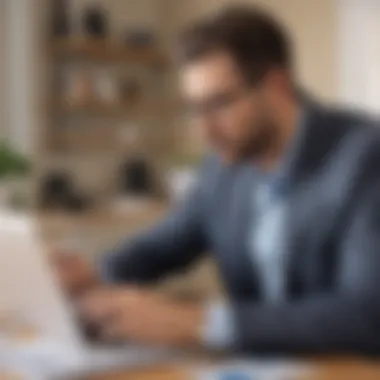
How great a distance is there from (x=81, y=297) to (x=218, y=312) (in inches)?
10.8

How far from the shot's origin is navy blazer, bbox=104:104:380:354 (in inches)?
42.8

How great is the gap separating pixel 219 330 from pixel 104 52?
2600 mm

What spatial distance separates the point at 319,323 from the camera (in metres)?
1.08

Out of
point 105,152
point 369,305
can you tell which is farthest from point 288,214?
point 105,152

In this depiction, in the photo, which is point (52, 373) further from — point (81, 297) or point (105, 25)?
point (105, 25)

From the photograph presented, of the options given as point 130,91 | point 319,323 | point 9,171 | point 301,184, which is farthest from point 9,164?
point 319,323

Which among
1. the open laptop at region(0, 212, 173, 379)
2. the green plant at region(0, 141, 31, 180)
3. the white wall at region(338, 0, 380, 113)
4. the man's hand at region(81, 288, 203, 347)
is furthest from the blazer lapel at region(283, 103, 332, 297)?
the white wall at region(338, 0, 380, 113)

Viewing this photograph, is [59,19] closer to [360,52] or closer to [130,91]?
[130,91]

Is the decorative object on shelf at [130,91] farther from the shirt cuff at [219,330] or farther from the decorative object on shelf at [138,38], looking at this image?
the shirt cuff at [219,330]

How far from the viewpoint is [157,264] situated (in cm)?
166

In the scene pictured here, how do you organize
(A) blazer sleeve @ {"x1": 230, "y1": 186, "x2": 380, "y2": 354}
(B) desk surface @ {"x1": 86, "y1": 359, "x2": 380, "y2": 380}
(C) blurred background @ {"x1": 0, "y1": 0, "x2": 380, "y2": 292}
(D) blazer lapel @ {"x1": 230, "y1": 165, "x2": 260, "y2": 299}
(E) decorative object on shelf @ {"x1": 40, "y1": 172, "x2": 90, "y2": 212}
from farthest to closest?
(E) decorative object on shelf @ {"x1": 40, "y1": 172, "x2": 90, "y2": 212} → (C) blurred background @ {"x1": 0, "y1": 0, "x2": 380, "y2": 292} → (D) blazer lapel @ {"x1": 230, "y1": 165, "x2": 260, "y2": 299} → (A) blazer sleeve @ {"x1": 230, "y1": 186, "x2": 380, "y2": 354} → (B) desk surface @ {"x1": 86, "y1": 359, "x2": 380, "y2": 380}

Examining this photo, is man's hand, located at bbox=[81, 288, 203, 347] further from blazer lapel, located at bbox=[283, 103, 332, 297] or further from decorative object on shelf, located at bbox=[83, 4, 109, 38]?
decorative object on shelf, located at bbox=[83, 4, 109, 38]

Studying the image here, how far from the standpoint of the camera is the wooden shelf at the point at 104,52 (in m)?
3.45

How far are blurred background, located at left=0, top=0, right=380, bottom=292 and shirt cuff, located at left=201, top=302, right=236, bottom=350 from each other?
1892mm
